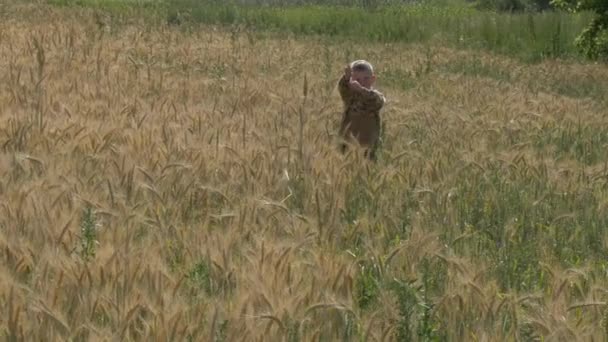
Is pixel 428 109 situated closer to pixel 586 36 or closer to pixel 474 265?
pixel 474 265

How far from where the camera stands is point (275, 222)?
3633 mm

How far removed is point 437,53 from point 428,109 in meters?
9.60

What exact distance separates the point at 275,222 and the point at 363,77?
8.37ft

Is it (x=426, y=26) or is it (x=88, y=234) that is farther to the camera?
(x=426, y=26)

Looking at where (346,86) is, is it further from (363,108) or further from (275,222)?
(275,222)

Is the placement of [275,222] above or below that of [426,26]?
above

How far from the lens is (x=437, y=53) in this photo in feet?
59.8

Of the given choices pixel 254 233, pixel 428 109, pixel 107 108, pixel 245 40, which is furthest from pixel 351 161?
pixel 245 40

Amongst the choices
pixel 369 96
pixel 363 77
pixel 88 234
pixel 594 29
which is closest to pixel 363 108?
pixel 369 96

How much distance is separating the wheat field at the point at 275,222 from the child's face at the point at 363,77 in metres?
0.39

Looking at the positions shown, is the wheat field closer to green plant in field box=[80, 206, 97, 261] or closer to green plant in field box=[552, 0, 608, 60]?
green plant in field box=[80, 206, 97, 261]

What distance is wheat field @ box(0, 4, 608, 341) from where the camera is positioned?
2.55m

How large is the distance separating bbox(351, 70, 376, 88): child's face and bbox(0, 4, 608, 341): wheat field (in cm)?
39

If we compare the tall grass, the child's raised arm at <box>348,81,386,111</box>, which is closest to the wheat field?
the child's raised arm at <box>348,81,386,111</box>
